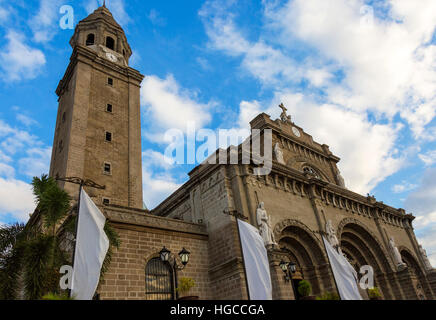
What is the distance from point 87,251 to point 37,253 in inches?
98.1

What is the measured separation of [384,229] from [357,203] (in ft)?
15.2

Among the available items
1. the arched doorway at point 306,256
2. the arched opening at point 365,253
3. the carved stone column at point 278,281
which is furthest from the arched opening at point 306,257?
the arched opening at point 365,253

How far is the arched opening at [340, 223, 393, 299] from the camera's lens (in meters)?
28.0

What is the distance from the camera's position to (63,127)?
29484mm

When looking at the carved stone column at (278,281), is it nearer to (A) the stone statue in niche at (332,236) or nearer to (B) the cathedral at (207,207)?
(B) the cathedral at (207,207)

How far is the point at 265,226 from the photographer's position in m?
18.5

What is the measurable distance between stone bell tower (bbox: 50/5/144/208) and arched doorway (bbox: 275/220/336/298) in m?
13.4

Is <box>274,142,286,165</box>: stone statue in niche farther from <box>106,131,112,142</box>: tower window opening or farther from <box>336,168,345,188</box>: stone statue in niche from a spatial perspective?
<box>106,131,112,142</box>: tower window opening

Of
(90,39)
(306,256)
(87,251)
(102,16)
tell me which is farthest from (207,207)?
(102,16)

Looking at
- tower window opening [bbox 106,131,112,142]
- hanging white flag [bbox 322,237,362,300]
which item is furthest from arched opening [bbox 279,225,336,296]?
tower window opening [bbox 106,131,112,142]

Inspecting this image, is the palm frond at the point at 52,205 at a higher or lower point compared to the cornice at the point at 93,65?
lower

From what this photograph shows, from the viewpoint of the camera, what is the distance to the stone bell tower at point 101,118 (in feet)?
86.7

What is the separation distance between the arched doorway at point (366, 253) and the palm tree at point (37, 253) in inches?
853
